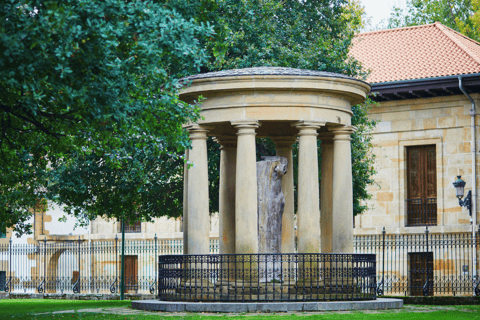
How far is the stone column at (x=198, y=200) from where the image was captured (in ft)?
57.4

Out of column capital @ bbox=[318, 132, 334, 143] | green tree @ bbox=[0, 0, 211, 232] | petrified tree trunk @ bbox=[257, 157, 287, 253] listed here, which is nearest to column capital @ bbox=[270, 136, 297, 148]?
column capital @ bbox=[318, 132, 334, 143]

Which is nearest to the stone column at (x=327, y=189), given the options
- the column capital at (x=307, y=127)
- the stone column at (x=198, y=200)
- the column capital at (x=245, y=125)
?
the column capital at (x=307, y=127)

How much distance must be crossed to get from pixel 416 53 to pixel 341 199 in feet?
53.2

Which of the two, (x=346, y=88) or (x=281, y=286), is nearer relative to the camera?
(x=281, y=286)

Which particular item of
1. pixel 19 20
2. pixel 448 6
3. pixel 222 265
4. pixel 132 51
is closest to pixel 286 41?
pixel 222 265

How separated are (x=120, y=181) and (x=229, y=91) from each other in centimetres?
626

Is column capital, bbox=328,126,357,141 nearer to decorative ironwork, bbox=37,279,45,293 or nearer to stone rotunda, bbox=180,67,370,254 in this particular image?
stone rotunda, bbox=180,67,370,254

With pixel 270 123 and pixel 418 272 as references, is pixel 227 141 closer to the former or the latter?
pixel 270 123

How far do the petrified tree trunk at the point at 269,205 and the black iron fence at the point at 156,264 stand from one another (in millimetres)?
6116

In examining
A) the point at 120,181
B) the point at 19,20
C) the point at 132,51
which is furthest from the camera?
the point at 120,181

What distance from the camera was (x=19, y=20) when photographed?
1153 centimetres

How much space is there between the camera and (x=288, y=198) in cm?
1994

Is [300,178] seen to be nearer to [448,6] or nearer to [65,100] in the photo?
[65,100]

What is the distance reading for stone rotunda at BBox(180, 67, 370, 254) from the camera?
17.0 meters
